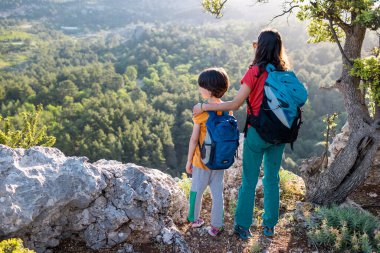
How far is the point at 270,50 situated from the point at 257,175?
4.34ft

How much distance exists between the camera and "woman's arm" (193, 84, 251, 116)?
10.9 ft

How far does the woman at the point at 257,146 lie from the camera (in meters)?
3.33

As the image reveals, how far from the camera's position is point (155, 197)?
400cm

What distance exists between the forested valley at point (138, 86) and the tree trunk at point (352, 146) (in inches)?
84.2

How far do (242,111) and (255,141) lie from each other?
3924 cm

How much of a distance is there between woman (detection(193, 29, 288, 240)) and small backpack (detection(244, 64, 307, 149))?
0.25ft

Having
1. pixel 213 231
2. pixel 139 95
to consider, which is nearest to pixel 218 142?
pixel 213 231

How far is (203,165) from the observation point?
12.0 feet

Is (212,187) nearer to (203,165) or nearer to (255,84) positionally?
(203,165)

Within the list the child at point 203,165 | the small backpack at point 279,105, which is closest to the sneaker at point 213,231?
the child at point 203,165

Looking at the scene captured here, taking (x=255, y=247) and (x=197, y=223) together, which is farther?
(x=197, y=223)

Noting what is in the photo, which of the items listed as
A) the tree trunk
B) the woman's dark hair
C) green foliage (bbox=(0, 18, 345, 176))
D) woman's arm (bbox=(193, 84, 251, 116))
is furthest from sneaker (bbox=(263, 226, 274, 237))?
green foliage (bbox=(0, 18, 345, 176))

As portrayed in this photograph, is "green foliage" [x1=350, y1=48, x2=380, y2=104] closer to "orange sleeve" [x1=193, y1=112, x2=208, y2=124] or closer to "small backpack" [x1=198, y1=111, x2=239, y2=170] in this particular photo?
"small backpack" [x1=198, y1=111, x2=239, y2=170]

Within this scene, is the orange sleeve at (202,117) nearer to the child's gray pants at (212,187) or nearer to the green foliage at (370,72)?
the child's gray pants at (212,187)
